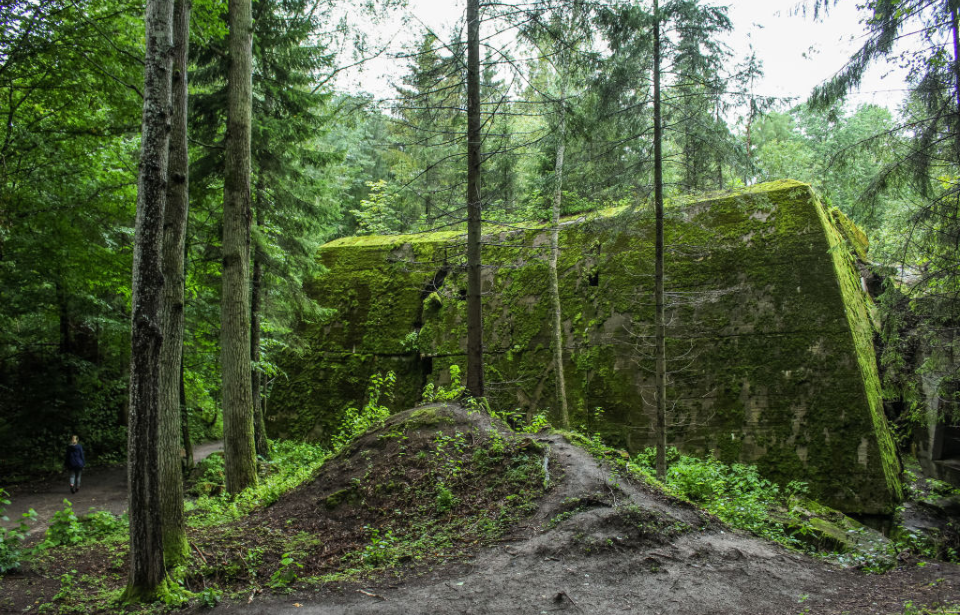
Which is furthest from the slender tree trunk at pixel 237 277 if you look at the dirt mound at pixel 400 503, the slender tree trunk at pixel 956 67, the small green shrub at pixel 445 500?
the slender tree trunk at pixel 956 67

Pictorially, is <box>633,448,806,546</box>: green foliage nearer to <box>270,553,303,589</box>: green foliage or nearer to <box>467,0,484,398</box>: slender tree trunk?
<box>467,0,484,398</box>: slender tree trunk

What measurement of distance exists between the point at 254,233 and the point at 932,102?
10022 millimetres

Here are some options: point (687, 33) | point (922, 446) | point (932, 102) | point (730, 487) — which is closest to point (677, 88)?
point (687, 33)

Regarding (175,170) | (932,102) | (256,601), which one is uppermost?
(932,102)

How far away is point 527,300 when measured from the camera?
11.3m

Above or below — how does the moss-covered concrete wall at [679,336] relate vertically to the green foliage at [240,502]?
above

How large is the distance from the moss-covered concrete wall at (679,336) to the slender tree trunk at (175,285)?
412cm

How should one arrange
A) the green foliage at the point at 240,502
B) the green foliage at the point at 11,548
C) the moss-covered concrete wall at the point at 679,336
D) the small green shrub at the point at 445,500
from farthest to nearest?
the moss-covered concrete wall at the point at 679,336 → the green foliage at the point at 240,502 → the small green shrub at the point at 445,500 → the green foliage at the point at 11,548

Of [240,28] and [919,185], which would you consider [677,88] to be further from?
[240,28]

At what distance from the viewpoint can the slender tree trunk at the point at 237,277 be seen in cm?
710

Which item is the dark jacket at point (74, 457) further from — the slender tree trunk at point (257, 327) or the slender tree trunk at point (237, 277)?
the slender tree trunk at point (237, 277)

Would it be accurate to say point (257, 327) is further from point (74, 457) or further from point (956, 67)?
point (956, 67)

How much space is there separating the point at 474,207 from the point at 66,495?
35.0ft

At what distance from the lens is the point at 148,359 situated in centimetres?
386
